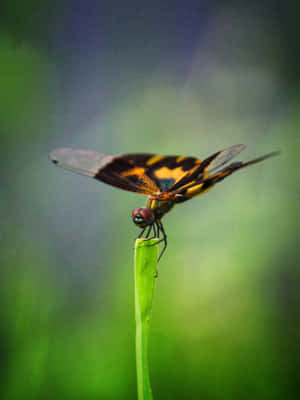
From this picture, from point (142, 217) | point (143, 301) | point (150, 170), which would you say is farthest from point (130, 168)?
point (143, 301)

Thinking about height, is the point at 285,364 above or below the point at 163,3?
below

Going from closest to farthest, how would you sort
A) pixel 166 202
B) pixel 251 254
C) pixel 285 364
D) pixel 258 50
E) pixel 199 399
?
pixel 166 202 < pixel 199 399 < pixel 285 364 < pixel 251 254 < pixel 258 50

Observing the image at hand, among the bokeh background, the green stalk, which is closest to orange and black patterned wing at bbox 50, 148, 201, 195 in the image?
the green stalk

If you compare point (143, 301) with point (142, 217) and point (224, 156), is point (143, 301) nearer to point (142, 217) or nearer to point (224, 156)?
point (142, 217)

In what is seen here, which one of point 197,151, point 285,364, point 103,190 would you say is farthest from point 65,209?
point 285,364

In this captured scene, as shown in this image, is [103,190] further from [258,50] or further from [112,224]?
[258,50]

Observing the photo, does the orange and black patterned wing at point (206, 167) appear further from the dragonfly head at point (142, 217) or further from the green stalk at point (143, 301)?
the green stalk at point (143, 301)
